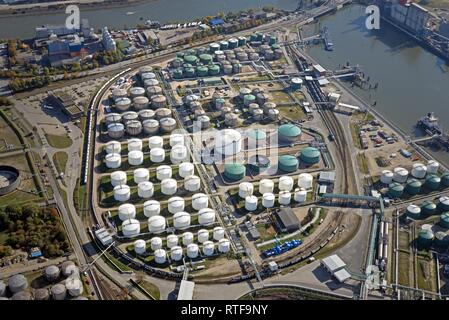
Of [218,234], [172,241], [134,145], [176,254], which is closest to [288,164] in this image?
[218,234]

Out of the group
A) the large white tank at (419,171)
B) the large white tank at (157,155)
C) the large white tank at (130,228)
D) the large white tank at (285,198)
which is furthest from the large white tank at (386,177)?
the large white tank at (130,228)

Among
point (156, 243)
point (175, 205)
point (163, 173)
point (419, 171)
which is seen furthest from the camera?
point (419, 171)

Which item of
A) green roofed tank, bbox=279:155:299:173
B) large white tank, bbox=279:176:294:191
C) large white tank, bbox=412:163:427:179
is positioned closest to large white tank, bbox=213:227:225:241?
large white tank, bbox=279:176:294:191

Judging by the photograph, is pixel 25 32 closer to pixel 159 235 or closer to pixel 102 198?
pixel 102 198

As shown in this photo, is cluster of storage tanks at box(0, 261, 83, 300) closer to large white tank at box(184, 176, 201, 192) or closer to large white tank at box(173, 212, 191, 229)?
large white tank at box(173, 212, 191, 229)

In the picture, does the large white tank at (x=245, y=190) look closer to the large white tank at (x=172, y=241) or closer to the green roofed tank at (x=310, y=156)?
the green roofed tank at (x=310, y=156)

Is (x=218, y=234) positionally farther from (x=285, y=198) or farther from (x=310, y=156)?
(x=310, y=156)

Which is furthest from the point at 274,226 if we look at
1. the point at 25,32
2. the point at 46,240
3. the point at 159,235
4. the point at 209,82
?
the point at 25,32
